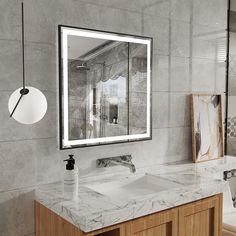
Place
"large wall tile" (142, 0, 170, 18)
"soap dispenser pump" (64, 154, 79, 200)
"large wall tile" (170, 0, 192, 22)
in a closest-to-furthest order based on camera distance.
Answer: "soap dispenser pump" (64, 154, 79, 200) < "large wall tile" (142, 0, 170, 18) < "large wall tile" (170, 0, 192, 22)

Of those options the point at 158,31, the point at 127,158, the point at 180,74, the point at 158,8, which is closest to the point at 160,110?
the point at 180,74

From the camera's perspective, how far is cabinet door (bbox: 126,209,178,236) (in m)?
1.67

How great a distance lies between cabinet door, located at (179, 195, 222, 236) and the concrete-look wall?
559 millimetres

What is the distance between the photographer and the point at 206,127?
2715 mm

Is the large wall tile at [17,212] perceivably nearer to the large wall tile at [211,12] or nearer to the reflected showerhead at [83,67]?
the reflected showerhead at [83,67]

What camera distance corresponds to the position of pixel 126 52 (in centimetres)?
224

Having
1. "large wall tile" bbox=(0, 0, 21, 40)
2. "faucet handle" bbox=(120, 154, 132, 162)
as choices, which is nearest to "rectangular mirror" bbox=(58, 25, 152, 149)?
"faucet handle" bbox=(120, 154, 132, 162)

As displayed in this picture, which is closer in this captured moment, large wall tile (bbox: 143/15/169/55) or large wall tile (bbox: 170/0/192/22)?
large wall tile (bbox: 143/15/169/55)

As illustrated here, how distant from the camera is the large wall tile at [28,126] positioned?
1.80 meters

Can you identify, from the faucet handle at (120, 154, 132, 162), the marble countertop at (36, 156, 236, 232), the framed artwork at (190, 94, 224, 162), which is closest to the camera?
the marble countertop at (36, 156, 236, 232)

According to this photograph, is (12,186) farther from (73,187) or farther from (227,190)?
(227,190)

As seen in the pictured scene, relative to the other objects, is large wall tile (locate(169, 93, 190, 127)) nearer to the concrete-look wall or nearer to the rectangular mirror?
the concrete-look wall

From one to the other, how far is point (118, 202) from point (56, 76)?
31.0 inches

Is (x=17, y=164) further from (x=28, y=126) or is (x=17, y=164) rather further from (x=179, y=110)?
(x=179, y=110)
